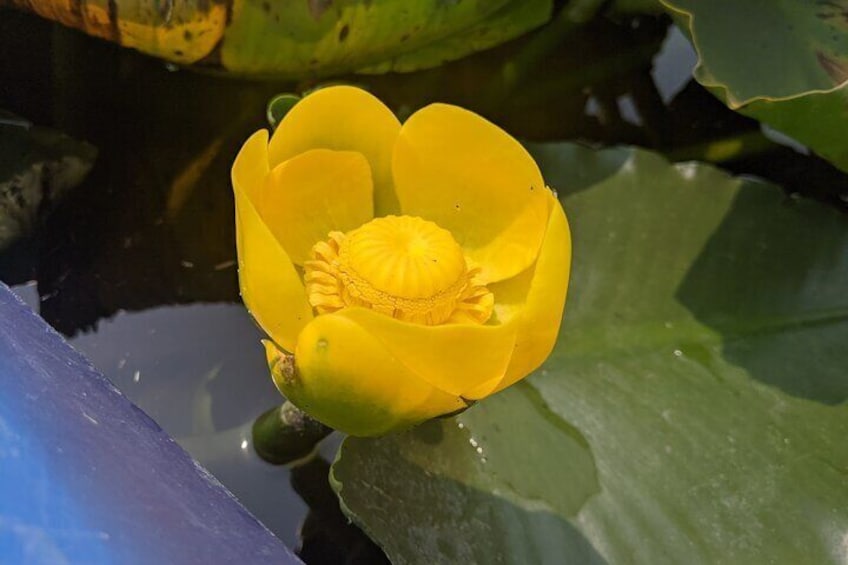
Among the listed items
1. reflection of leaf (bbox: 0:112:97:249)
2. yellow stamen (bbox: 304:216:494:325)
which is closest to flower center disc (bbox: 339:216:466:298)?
yellow stamen (bbox: 304:216:494:325)

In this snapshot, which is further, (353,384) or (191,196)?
(191,196)

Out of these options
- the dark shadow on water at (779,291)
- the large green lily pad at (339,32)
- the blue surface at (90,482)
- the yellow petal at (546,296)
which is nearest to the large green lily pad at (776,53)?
the dark shadow on water at (779,291)

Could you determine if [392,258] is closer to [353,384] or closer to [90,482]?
[353,384]

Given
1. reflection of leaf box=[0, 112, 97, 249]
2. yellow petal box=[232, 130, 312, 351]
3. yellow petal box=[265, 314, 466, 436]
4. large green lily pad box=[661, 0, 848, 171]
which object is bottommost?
reflection of leaf box=[0, 112, 97, 249]

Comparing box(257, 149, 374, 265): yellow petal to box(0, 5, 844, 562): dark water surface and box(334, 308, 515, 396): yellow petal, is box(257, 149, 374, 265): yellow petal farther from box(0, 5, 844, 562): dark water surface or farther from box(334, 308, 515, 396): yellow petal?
box(0, 5, 844, 562): dark water surface

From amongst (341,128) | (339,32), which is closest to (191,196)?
(339,32)

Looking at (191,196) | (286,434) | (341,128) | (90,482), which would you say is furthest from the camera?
(191,196)

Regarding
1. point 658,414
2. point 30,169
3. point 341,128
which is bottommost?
point 658,414

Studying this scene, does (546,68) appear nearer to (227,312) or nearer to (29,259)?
(227,312)
